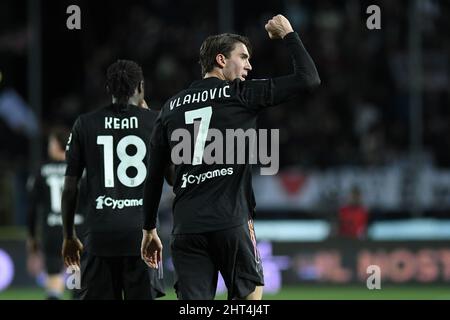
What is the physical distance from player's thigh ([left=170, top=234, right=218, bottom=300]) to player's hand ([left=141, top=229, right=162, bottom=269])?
196mm

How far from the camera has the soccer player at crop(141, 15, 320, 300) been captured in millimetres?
6125

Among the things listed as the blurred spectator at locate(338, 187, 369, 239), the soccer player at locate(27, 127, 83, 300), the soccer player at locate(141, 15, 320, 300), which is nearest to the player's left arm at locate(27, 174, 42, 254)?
the soccer player at locate(27, 127, 83, 300)

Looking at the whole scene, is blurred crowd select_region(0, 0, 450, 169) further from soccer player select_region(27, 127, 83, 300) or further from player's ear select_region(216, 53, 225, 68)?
player's ear select_region(216, 53, 225, 68)

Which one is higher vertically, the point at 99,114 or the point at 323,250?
the point at 99,114

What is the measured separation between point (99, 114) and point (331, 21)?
14637 millimetres

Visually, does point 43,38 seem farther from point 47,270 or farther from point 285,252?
point 47,270

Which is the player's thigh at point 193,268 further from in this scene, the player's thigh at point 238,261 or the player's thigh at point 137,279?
the player's thigh at point 137,279

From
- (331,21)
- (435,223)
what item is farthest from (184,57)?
(435,223)

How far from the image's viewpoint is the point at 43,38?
864 inches

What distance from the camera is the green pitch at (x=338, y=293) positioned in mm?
14016

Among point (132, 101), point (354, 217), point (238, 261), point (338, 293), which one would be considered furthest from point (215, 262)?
point (354, 217)

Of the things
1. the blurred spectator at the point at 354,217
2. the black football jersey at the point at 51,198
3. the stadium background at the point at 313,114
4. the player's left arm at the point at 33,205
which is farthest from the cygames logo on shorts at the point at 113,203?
the blurred spectator at the point at 354,217

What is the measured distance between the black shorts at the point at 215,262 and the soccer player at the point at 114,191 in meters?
0.87

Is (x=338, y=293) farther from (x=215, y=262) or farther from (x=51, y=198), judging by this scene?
(x=215, y=262)
